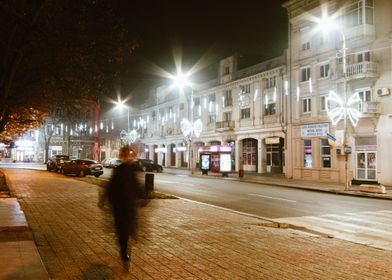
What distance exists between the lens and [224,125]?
49000 mm

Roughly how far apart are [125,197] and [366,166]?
90.2 ft

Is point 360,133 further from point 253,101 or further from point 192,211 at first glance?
point 192,211

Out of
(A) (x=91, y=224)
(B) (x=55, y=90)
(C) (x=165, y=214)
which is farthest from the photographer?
(B) (x=55, y=90)

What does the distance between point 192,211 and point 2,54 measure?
11307 millimetres

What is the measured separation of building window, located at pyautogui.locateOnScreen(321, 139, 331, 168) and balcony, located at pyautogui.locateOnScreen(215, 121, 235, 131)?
47.0ft

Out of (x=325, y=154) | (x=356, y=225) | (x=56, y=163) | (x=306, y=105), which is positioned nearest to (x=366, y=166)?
(x=325, y=154)

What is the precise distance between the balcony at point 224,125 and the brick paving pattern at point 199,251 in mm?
35056

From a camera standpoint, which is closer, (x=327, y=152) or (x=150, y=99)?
(x=327, y=152)

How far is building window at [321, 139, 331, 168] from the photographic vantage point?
34.3m

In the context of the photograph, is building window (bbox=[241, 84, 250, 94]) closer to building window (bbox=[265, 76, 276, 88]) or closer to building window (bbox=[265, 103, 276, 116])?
building window (bbox=[265, 76, 276, 88])

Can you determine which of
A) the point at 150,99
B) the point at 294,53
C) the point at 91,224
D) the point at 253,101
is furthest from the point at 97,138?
the point at 91,224

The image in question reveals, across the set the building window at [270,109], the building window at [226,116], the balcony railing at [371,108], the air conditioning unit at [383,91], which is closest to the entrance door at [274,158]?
the building window at [270,109]

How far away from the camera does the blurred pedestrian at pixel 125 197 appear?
279 inches

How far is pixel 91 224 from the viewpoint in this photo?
11.4 meters
